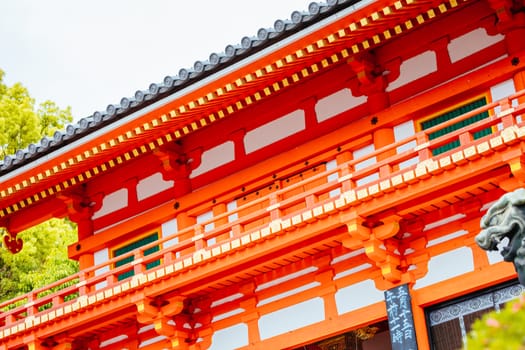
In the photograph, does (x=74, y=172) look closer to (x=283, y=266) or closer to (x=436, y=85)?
(x=283, y=266)

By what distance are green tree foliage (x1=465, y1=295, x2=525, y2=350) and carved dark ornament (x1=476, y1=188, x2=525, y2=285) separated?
219 centimetres

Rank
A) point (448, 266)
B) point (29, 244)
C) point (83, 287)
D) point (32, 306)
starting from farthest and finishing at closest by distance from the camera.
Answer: point (29, 244) → point (32, 306) → point (83, 287) → point (448, 266)

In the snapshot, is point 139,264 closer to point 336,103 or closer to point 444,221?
point 336,103

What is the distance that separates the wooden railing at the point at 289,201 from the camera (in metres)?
14.0

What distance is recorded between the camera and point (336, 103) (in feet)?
55.2

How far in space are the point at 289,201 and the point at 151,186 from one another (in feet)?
14.2

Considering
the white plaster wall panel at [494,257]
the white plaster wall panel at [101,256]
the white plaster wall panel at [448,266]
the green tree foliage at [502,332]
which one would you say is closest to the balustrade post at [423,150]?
the white plaster wall panel at [448,266]

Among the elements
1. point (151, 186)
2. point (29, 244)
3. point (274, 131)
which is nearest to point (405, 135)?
point (274, 131)

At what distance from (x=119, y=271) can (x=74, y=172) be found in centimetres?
228

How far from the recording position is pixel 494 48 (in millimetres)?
15375

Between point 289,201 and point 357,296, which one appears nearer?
point 289,201

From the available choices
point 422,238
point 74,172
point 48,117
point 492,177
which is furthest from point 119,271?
point 48,117

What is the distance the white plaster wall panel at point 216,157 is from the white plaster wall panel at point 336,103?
1.84 metres

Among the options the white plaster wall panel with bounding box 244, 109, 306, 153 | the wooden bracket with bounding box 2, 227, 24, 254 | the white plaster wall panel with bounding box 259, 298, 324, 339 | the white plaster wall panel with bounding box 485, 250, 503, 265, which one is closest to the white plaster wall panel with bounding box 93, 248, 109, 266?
the wooden bracket with bounding box 2, 227, 24, 254
